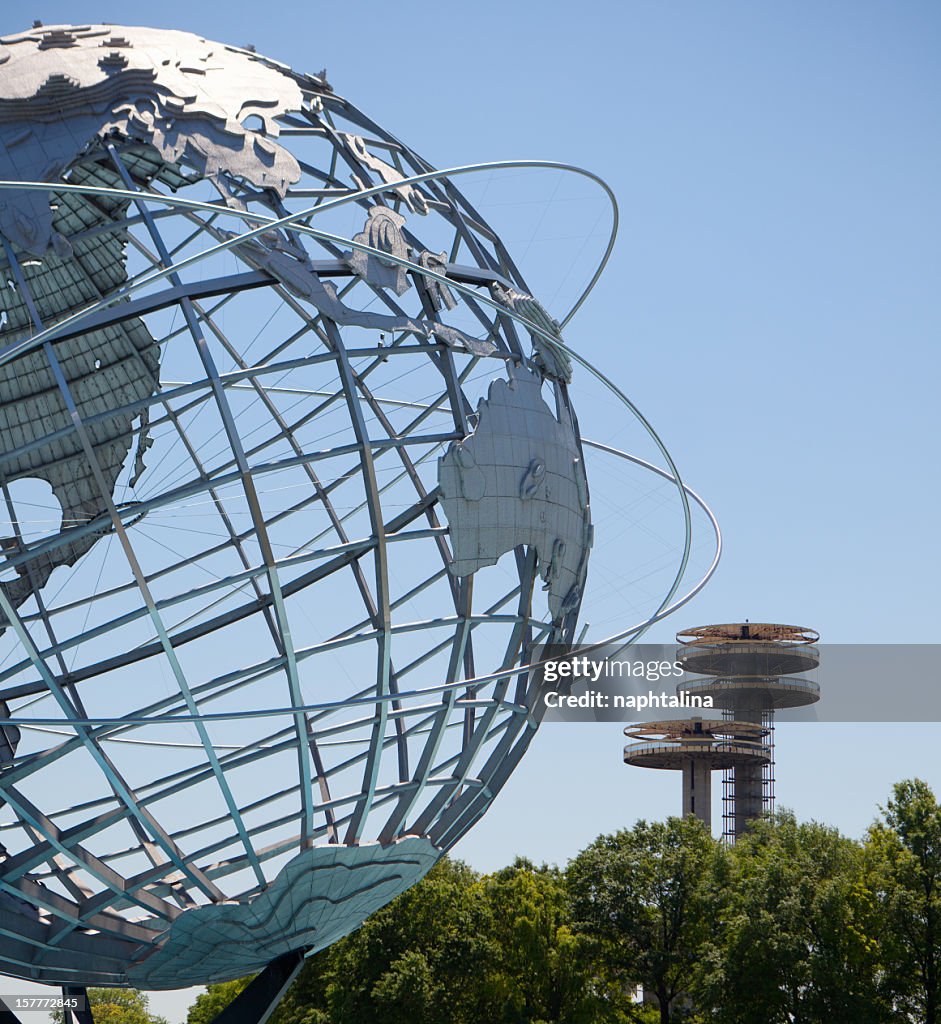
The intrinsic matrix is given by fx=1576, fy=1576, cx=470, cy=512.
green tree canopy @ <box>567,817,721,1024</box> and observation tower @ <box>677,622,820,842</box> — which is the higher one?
observation tower @ <box>677,622,820,842</box>

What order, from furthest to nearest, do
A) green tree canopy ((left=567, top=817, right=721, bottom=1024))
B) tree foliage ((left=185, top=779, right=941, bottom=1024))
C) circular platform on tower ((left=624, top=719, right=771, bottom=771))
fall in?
circular platform on tower ((left=624, top=719, right=771, bottom=771)) → green tree canopy ((left=567, top=817, right=721, bottom=1024)) → tree foliage ((left=185, top=779, right=941, bottom=1024))

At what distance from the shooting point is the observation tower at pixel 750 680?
203ft

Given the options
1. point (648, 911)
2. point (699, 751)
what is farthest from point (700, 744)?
point (648, 911)

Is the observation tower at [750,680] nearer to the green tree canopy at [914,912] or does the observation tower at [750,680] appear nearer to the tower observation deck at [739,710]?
the tower observation deck at [739,710]

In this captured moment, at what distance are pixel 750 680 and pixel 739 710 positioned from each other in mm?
1510

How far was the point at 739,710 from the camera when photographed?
62.8m

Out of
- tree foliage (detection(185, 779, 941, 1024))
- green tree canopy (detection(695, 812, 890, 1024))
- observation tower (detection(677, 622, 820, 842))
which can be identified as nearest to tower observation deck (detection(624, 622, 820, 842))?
observation tower (detection(677, 622, 820, 842))

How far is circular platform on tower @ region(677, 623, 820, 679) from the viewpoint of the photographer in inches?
2427

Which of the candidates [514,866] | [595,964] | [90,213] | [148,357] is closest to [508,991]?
[595,964]

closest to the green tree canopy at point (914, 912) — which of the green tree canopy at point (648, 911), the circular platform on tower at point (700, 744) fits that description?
the green tree canopy at point (648, 911)

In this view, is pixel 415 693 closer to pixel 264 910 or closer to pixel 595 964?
pixel 264 910

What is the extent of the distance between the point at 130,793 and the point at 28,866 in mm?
1470

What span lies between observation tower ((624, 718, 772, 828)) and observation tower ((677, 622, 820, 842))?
0.23 m

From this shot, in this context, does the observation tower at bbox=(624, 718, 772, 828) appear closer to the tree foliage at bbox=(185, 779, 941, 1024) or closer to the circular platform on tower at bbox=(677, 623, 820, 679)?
the circular platform on tower at bbox=(677, 623, 820, 679)
